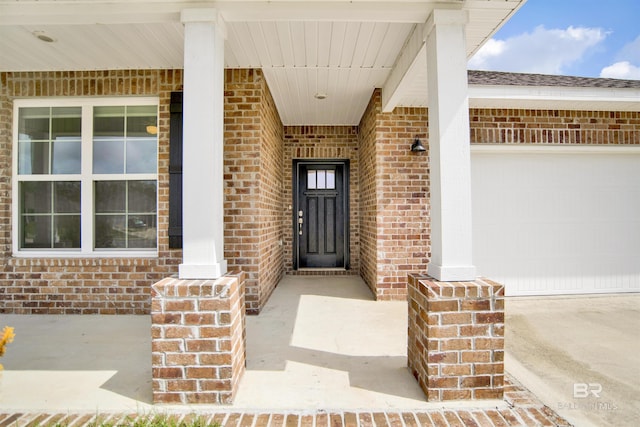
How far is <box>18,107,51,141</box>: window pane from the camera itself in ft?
12.0

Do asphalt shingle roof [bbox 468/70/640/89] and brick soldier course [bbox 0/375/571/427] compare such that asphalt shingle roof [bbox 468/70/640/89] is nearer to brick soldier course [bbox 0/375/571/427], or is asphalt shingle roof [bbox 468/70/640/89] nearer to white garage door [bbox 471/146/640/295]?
white garage door [bbox 471/146/640/295]

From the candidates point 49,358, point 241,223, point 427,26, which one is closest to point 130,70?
point 241,223

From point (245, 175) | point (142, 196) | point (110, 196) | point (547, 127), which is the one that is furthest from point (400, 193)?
point (110, 196)

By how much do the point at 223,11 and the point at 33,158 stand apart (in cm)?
306

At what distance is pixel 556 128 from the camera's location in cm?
419

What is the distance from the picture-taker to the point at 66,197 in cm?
365

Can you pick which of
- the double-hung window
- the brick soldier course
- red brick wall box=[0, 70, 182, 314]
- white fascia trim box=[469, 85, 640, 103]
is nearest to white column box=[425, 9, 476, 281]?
the brick soldier course

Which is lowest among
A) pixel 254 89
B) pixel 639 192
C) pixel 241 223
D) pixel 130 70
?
pixel 241 223

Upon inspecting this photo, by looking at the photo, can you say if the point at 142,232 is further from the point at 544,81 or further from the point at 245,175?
the point at 544,81

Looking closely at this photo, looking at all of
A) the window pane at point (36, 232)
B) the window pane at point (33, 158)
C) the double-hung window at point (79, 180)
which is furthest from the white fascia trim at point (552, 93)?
the window pane at point (36, 232)

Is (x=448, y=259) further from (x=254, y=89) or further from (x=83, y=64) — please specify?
(x=83, y=64)

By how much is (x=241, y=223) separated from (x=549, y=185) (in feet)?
12.9

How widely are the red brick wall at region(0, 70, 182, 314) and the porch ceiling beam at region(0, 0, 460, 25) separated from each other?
→ 135cm

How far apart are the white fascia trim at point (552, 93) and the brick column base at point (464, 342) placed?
9.16 ft
